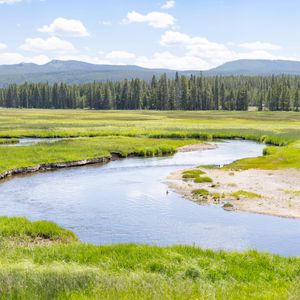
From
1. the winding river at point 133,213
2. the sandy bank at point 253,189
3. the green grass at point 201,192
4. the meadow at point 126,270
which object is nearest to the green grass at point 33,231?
the meadow at point 126,270

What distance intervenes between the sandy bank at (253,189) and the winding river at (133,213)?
1.54m

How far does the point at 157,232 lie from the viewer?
29.8 meters

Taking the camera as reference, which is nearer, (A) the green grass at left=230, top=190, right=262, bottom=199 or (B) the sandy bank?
(B) the sandy bank

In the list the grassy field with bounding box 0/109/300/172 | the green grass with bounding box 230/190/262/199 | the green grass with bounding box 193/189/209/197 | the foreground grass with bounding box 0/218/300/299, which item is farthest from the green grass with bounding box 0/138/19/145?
the foreground grass with bounding box 0/218/300/299

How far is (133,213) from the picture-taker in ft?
115

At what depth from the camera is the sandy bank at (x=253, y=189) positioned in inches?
1440

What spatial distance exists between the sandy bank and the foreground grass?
648 inches

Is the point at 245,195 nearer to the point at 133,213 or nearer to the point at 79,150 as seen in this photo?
the point at 133,213

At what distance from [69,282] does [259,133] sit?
286 ft

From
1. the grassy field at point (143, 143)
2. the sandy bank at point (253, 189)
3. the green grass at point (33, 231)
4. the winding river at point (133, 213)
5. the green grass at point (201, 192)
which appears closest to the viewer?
the green grass at point (33, 231)

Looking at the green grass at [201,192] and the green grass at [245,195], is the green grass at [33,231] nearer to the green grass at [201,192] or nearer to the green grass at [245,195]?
the green grass at [201,192]

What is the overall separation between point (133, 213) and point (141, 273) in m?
18.8

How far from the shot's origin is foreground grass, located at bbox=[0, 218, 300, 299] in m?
12.8

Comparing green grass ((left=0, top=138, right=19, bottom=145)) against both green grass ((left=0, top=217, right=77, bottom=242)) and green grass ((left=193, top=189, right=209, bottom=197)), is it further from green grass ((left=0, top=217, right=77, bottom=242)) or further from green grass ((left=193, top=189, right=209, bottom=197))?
green grass ((left=0, top=217, right=77, bottom=242))
